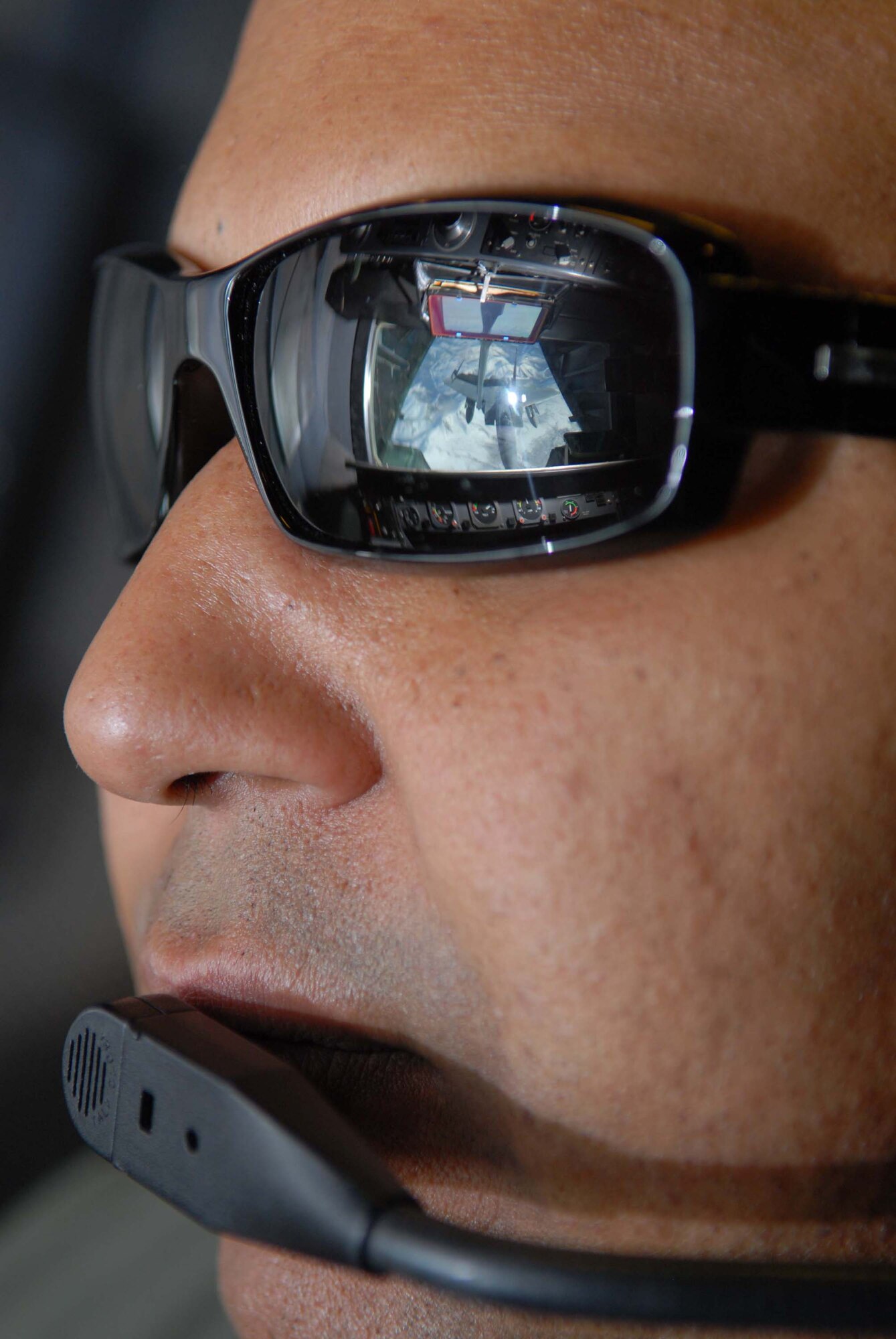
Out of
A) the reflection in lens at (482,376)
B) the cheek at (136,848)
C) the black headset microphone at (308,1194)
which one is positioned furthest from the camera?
the cheek at (136,848)

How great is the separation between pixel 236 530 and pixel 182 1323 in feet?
3.28

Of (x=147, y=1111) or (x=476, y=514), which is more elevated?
(x=476, y=514)

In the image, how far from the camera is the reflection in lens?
1.76ft

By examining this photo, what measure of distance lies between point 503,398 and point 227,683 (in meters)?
0.25

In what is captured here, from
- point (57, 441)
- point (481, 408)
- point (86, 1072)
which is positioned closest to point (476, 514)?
point (481, 408)

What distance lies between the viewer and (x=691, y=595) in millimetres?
543

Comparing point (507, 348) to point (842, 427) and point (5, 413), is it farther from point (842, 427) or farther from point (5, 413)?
point (5, 413)

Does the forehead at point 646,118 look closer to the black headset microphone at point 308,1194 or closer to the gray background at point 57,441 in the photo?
the black headset microphone at point 308,1194

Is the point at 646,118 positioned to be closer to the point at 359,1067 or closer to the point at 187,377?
the point at 187,377

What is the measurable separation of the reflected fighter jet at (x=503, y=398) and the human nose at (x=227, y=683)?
0.48 ft

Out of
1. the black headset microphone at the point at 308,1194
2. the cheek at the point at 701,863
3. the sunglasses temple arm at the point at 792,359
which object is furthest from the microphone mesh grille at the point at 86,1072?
the sunglasses temple arm at the point at 792,359

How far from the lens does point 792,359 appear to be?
0.54m

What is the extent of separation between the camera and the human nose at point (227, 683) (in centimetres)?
62

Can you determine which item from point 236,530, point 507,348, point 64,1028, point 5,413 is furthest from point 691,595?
point 64,1028
